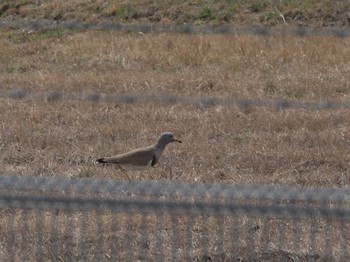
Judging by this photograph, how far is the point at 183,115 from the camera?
8.99m

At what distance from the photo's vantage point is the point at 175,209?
3955mm

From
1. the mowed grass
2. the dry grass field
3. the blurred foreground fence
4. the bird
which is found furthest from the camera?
the mowed grass

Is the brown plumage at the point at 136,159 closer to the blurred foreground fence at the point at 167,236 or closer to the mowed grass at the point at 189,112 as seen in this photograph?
the mowed grass at the point at 189,112

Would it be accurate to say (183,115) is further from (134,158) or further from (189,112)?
(134,158)

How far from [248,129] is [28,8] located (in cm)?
934

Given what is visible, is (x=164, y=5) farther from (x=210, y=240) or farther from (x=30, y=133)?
(x=210, y=240)

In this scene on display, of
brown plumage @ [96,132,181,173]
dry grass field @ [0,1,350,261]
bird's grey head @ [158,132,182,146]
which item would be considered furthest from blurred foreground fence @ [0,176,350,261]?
bird's grey head @ [158,132,182,146]

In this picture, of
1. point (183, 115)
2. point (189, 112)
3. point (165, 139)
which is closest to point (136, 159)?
point (165, 139)

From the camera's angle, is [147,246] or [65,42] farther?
[65,42]

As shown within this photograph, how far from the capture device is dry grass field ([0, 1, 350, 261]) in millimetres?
7336

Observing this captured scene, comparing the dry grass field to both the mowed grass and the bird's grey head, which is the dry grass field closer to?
the mowed grass

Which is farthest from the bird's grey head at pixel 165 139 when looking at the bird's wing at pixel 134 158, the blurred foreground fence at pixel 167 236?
the blurred foreground fence at pixel 167 236

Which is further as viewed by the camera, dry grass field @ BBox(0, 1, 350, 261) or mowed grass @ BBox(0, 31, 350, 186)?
mowed grass @ BBox(0, 31, 350, 186)

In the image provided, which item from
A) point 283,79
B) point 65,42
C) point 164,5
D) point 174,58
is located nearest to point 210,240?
point 283,79
